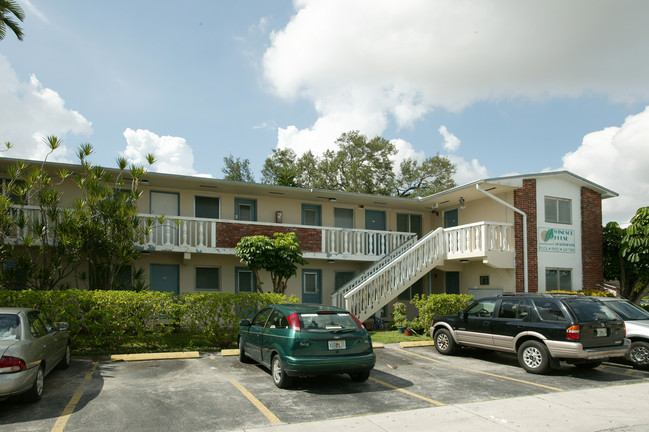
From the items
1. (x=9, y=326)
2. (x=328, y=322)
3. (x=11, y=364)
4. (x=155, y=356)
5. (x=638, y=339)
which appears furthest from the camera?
(x=155, y=356)

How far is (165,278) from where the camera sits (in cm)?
1717

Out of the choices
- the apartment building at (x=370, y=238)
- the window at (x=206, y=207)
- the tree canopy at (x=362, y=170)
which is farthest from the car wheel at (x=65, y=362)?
the tree canopy at (x=362, y=170)

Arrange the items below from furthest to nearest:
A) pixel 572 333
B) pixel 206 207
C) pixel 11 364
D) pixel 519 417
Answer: pixel 206 207, pixel 572 333, pixel 519 417, pixel 11 364

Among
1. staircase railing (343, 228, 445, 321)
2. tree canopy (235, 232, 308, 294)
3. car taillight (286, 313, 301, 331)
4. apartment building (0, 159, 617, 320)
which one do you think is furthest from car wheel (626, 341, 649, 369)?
tree canopy (235, 232, 308, 294)

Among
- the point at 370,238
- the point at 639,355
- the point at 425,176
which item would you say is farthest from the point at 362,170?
the point at 639,355

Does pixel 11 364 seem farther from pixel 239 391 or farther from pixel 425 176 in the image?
pixel 425 176

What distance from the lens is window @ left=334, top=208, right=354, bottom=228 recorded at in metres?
20.3

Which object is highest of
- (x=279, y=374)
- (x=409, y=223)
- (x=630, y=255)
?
(x=409, y=223)

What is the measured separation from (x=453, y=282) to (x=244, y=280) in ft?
28.4

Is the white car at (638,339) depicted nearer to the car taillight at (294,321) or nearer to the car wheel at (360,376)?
the car wheel at (360,376)

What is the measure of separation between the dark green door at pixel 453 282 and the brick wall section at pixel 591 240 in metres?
4.77

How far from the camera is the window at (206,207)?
18.0 m

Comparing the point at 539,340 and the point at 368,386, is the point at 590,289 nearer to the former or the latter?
the point at 539,340

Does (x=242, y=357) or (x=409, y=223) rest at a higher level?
(x=409, y=223)
